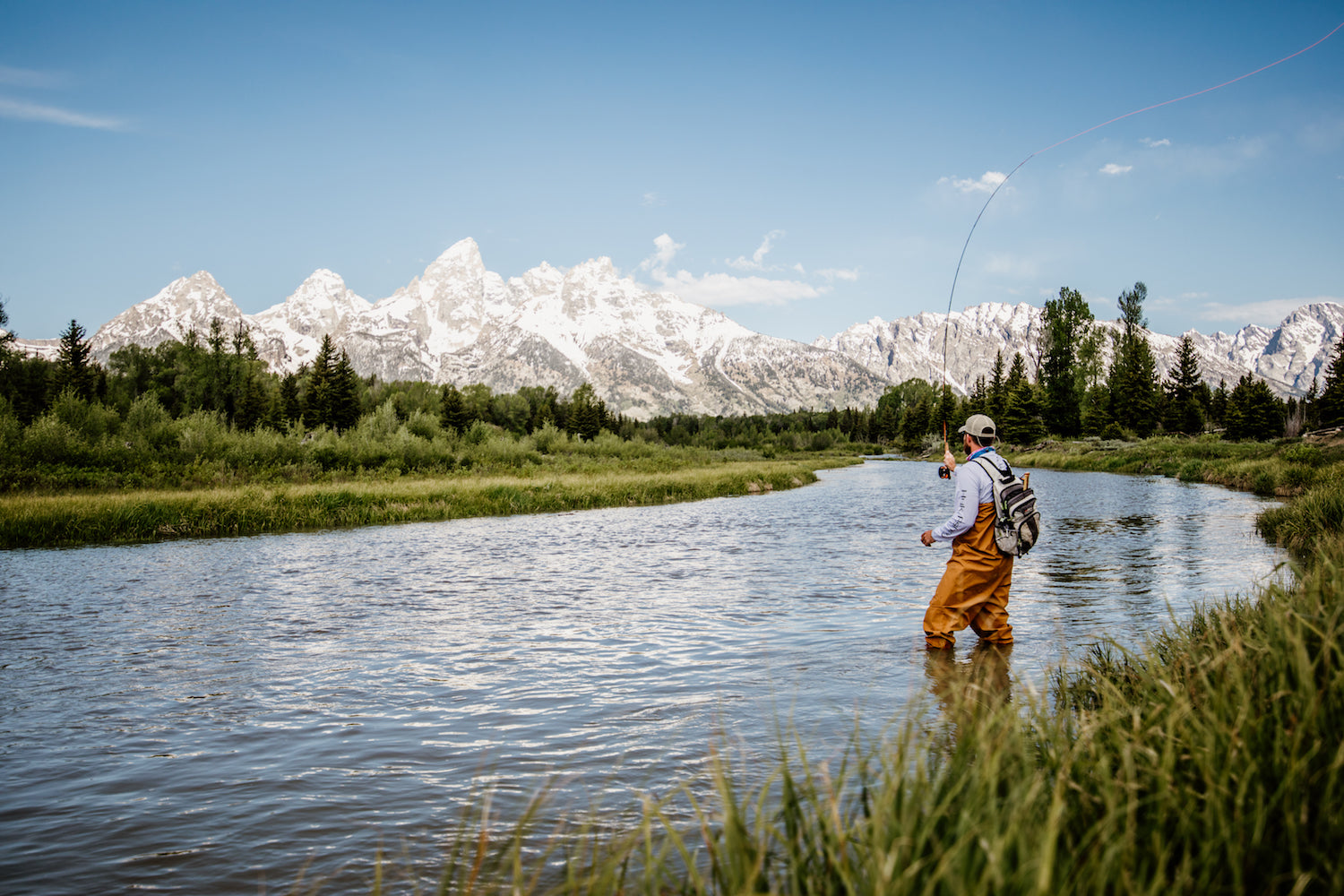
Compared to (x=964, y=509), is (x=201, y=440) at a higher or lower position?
higher

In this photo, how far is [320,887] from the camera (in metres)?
4.52

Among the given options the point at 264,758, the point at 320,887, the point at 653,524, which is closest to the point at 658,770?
the point at 320,887

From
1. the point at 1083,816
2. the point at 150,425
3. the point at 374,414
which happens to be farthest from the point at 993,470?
the point at 374,414

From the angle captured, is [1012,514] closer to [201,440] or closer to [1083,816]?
[1083,816]

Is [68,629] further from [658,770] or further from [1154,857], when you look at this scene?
[1154,857]

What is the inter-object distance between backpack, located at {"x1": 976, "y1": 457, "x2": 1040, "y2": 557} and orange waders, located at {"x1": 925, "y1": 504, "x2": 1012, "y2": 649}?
10 cm

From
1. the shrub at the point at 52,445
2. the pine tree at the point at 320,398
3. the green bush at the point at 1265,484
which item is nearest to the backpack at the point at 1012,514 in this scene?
the green bush at the point at 1265,484

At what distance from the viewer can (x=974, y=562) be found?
839cm

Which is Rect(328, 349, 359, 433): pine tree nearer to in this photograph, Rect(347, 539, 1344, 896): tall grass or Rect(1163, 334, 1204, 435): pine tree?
Rect(347, 539, 1344, 896): tall grass

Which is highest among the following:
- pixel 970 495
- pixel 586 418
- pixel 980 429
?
pixel 586 418

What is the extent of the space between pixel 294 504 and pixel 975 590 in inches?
955

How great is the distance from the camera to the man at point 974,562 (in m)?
8.28

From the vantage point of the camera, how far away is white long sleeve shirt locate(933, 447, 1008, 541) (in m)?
8.23

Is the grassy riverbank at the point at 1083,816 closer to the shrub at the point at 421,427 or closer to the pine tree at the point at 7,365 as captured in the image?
the shrub at the point at 421,427
